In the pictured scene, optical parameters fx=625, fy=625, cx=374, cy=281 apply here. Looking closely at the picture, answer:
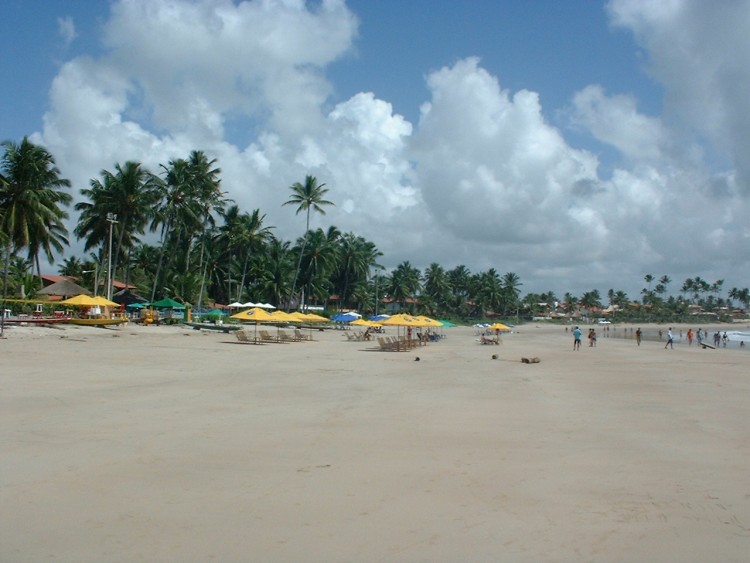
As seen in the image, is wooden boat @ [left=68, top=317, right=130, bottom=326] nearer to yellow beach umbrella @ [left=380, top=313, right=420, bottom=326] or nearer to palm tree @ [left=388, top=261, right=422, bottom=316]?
yellow beach umbrella @ [left=380, top=313, right=420, bottom=326]

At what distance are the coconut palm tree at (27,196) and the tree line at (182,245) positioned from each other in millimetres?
58

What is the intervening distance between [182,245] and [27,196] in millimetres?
24818

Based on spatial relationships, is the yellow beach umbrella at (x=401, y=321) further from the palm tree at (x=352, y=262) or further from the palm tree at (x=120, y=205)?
the palm tree at (x=352, y=262)

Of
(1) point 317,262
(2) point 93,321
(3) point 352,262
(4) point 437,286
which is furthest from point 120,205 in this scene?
(4) point 437,286

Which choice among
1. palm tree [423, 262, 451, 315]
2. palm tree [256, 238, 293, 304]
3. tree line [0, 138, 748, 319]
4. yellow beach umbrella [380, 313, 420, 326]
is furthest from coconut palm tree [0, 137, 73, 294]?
palm tree [423, 262, 451, 315]

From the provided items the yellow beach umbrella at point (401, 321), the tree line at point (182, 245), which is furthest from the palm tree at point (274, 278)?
the yellow beach umbrella at point (401, 321)

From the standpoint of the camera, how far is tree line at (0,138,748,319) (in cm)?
3672

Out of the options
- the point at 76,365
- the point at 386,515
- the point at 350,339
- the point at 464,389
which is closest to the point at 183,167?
the point at 350,339

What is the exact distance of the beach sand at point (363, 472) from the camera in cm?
486

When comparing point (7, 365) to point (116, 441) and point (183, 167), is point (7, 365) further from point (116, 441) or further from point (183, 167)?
point (183, 167)

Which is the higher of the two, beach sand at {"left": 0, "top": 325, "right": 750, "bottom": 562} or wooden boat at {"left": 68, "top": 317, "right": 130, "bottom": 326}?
wooden boat at {"left": 68, "top": 317, "right": 130, "bottom": 326}

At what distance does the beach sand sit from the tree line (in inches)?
1056

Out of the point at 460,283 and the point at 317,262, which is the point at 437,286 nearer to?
the point at 460,283

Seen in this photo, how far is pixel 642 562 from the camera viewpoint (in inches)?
181
